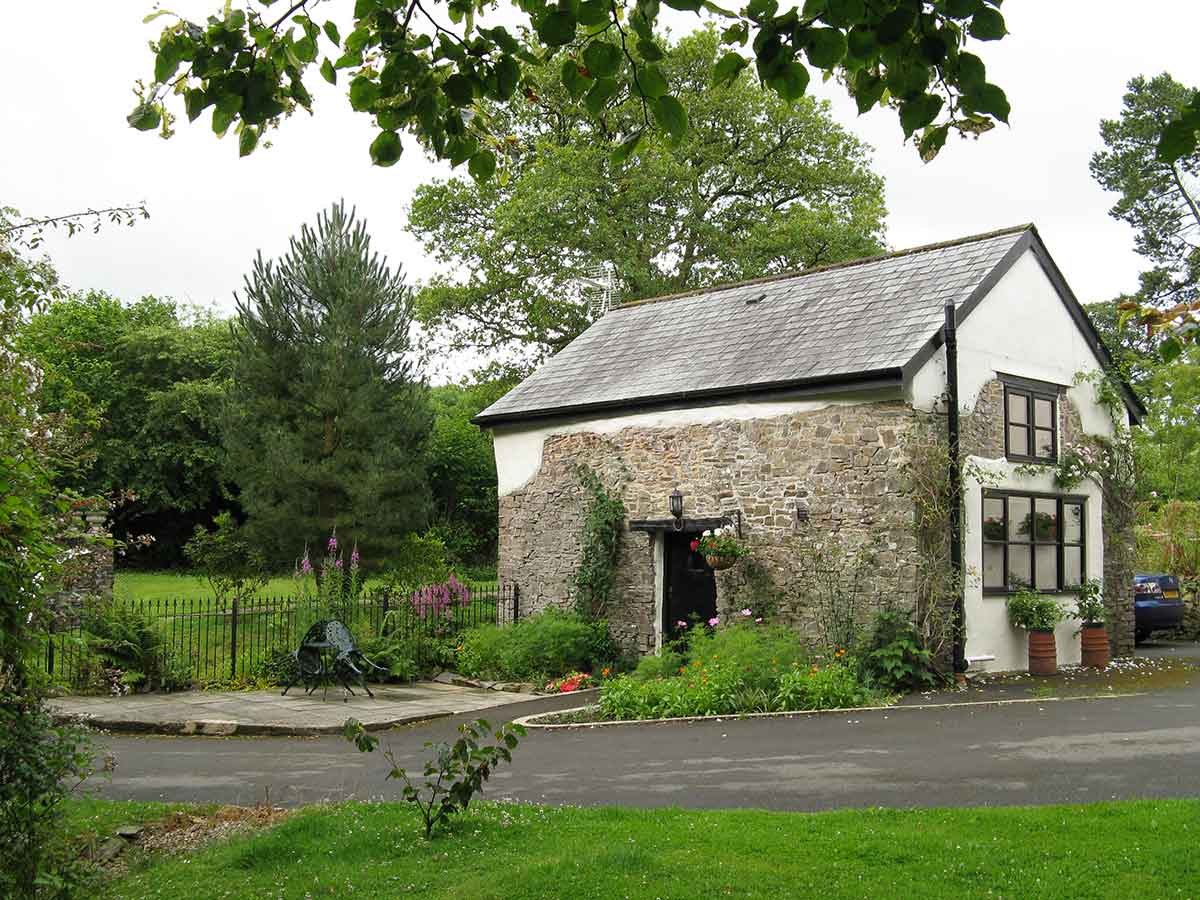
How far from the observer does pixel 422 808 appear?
21.6 feet

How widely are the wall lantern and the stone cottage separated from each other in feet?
0.28

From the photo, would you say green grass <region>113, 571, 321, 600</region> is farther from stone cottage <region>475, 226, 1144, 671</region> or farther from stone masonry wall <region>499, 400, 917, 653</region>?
stone cottage <region>475, 226, 1144, 671</region>

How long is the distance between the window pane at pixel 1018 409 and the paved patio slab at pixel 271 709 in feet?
25.6

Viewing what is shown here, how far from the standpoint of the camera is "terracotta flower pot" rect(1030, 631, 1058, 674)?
15227mm

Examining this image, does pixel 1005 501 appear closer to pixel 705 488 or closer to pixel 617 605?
pixel 705 488

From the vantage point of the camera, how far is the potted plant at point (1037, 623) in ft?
49.9

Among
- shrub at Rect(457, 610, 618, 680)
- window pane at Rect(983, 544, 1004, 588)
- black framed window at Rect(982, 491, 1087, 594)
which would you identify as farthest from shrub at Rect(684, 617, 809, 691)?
black framed window at Rect(982, 491, 1087, 594)

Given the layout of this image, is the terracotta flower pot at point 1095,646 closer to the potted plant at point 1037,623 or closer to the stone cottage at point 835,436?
the stone cottage at point 835,436

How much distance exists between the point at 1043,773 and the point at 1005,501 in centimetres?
793

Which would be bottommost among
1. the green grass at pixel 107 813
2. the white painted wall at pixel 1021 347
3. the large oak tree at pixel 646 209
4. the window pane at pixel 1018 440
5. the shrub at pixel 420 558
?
the green grass at pixel 107 813

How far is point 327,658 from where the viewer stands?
574 inches

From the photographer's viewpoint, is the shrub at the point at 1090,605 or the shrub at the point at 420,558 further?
the shrub at the point at 420,558

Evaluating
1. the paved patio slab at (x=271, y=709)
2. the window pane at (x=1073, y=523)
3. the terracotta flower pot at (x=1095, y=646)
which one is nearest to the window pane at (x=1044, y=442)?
the window pane at (x=1073, y=523)

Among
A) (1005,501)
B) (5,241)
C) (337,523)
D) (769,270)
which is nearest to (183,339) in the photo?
(337,523)
